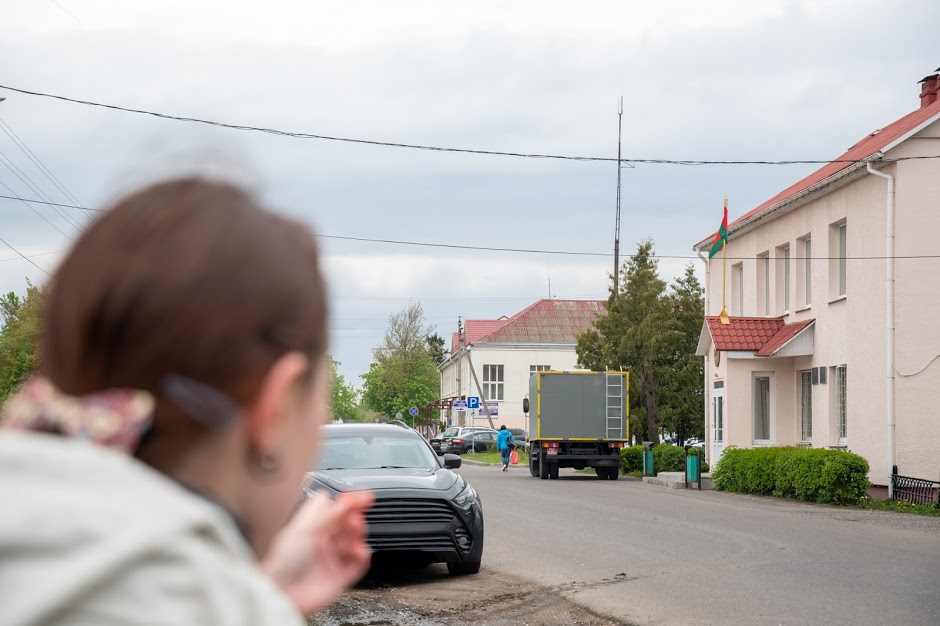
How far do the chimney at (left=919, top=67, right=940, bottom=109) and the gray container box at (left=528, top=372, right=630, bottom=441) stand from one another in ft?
38.2

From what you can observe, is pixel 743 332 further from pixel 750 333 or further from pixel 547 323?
pixel 547 323

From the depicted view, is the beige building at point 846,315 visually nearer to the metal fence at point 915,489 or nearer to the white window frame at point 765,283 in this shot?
the white window frame at point 765,283

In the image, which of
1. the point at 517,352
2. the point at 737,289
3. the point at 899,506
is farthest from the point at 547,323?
the point at 899,506

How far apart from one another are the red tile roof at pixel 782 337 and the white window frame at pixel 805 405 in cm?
116

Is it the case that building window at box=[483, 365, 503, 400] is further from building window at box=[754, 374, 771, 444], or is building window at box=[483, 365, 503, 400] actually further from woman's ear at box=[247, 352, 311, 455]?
woman's ear at box=[247, 352, 311, 455]

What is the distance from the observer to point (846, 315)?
27.8 metres

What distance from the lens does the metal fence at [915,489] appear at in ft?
74.1

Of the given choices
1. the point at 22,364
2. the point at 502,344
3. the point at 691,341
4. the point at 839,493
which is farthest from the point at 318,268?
the point at 502,344

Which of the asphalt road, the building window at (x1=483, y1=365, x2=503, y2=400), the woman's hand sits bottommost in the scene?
the asphalt road

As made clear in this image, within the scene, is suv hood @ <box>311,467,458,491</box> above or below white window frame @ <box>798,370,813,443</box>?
below

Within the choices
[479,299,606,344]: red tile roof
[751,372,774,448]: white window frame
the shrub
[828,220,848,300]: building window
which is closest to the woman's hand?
[828,220,848,300]: building window

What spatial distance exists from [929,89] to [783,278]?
6259 millimetres

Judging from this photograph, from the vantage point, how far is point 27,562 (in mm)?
768

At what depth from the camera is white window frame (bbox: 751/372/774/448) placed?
105ft
